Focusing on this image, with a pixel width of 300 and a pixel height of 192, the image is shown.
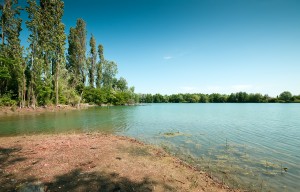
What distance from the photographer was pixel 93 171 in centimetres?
766

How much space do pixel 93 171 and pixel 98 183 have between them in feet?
3.80

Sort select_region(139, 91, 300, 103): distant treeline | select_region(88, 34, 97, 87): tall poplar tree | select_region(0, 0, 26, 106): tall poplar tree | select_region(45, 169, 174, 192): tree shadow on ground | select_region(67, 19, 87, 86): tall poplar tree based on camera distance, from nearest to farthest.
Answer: select_region(45, 169, 174, 192): tree shadow on ground
select_region(0, 0, 26, 106): tall poplar tree
select_region(67, 19, 87, 86): tall poplar tree
select_region(88, 34, 97, 87): tall poplar tree
select_region(139, 91, 300, 103): distant treeline

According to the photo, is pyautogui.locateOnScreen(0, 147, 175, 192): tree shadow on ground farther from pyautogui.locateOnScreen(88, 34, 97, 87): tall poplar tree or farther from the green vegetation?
pyautogui.locateOnScreen(88, 34, 97, 87): tall poplar tree

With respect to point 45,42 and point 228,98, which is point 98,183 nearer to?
point 45,42

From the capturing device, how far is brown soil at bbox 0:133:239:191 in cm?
646

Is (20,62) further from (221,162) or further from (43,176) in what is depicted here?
(221,162)

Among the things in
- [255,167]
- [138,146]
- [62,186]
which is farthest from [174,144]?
[62,186]

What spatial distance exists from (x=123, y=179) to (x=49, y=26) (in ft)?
162

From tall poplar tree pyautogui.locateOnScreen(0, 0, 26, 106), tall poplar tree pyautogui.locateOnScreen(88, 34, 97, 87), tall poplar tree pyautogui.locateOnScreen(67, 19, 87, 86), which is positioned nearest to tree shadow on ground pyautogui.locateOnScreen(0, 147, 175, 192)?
tall poplar tree pyautogui.locateOnScreen(0, 0, 26, 106)

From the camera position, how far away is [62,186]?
20.7ft

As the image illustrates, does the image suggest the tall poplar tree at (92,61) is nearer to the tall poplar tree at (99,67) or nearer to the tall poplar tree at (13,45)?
the tall poplar tree at (99,67)

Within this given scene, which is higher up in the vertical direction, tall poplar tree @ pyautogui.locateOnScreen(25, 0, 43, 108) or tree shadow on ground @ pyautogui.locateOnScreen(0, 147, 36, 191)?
tall poplar tree @ pyautogui.locateOnScreen(25, 0, 43, 108)

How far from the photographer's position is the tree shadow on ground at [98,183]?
20.5ft

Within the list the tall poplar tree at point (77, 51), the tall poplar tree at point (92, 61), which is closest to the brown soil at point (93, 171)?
the tall poplar tree at point (77, 51)
